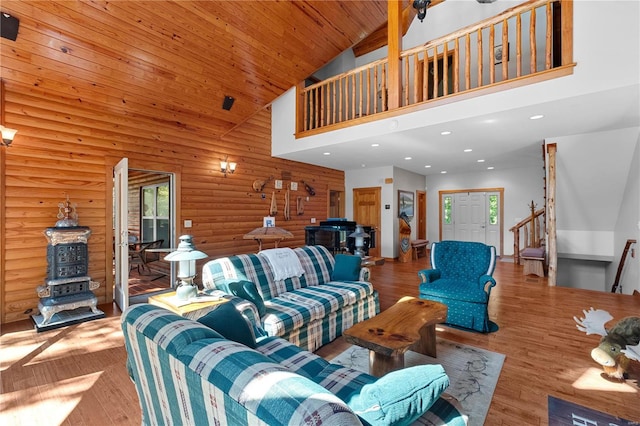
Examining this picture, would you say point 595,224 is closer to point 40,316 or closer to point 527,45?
point 527,45

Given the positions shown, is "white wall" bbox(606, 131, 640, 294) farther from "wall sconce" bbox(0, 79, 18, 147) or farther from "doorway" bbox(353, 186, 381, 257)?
"wall sconce" bbox(0, 79, 18, 147)

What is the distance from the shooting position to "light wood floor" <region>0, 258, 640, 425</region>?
1904 mm

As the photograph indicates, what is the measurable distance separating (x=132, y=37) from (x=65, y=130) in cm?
150

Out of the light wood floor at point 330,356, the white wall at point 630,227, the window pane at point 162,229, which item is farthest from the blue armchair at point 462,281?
the window pane at point 162,229

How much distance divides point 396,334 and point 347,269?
1539 millimetres

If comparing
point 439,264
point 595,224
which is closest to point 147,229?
point 439,264

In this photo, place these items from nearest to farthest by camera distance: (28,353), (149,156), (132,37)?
(28,353)
(132,37)
(149,156)

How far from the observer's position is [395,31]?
452cm

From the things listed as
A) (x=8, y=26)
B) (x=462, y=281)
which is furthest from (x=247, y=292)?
(x=8, y=26)

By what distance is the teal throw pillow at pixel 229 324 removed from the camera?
1418 mm

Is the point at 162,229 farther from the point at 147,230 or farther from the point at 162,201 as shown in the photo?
the point at 147,230

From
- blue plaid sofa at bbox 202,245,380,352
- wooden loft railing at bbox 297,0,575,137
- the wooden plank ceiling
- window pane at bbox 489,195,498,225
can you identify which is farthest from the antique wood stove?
window pane at bbox 489,195,498,225

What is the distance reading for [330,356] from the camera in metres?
2.61

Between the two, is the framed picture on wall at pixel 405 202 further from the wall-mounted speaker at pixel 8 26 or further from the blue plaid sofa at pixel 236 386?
the wall-mounted speaker at pixel 8 26
